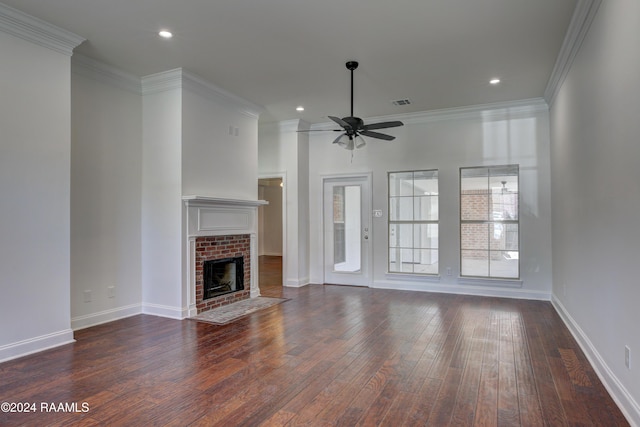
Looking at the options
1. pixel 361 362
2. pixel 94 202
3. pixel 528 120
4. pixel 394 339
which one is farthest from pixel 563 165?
pixel 94 202

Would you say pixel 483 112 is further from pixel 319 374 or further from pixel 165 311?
pixel 165 311

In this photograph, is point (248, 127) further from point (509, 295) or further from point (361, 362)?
point (509, 295)

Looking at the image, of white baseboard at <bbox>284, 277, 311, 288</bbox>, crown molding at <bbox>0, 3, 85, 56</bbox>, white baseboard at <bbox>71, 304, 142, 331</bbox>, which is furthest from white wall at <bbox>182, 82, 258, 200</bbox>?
white baseboard at <bbox>284, 277, 311, 288</bbox>

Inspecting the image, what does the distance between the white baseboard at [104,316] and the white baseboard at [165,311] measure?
10 centimetres

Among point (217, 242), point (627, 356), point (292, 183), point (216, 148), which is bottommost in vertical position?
point (627, 356)

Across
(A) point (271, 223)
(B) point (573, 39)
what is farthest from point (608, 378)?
(A) point (271, 223)

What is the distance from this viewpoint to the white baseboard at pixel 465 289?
5750 mm

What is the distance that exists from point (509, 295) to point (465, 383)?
3.56 m

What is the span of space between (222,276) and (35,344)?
2361mm

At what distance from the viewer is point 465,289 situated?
→ 612cm

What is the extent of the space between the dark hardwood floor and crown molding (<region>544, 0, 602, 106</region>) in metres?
2.80

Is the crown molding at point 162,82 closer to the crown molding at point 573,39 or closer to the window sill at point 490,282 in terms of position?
the crown molding at point 573,39

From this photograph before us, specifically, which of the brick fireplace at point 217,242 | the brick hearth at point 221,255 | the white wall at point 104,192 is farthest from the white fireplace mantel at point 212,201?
the white wall at point 104,192

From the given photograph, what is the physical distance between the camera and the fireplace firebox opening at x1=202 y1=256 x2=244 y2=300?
16.6 ft
